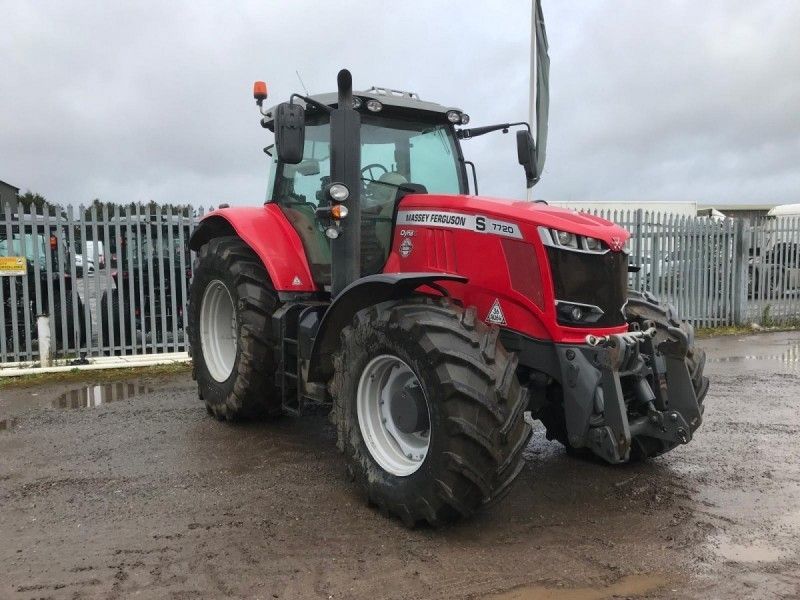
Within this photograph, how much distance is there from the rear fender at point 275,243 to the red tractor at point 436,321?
17mm

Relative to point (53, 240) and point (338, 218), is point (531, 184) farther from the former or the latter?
point (53, 240)

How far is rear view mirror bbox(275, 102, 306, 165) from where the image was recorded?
396 cm

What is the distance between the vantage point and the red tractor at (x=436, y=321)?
3307mm

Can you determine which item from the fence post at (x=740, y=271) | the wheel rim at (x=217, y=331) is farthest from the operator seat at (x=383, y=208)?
the fence post at (x=740, y=271)

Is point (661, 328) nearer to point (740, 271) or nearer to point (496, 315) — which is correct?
point (496, 315)

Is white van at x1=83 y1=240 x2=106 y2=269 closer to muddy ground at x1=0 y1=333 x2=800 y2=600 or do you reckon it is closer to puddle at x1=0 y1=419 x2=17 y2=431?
puddle at x1=0 y1=419 x2=17 y2=431

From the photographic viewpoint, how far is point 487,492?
3.24 meters

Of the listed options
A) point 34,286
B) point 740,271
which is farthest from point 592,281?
point 740,271

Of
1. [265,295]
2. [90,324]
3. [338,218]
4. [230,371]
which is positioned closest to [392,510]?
[338,218]

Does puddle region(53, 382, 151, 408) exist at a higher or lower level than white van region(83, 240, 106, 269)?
lower

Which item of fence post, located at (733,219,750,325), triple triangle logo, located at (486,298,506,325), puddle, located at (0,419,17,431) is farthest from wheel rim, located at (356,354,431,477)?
fence post, located at (733,219,750,325)

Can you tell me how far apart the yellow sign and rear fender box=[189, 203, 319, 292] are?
13.6 ft

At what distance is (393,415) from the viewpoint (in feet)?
12.3

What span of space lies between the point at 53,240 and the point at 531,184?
646 cm
